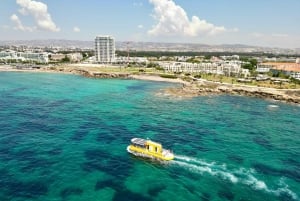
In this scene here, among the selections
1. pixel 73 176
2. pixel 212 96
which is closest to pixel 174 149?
pixel 73 176

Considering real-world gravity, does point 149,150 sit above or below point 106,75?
below

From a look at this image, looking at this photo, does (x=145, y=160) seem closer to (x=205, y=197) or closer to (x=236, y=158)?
(x=205, y=197)

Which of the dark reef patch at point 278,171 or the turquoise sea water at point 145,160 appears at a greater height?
the turquoise sea water at point 145,160

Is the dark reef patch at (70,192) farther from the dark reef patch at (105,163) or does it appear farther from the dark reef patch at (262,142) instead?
the dark reef patch at (262,142)

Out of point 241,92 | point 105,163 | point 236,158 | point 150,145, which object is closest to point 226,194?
point 236,158

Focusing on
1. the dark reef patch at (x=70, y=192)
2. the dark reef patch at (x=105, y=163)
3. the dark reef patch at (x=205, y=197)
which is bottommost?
the dark reef patch at (x=205, y=197)

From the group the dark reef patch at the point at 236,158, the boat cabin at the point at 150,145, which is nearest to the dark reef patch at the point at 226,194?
the dark reef patch at the point at 236,158

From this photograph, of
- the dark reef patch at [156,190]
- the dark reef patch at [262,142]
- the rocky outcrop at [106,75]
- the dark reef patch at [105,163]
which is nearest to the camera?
the dark reef patch at [156,190]
